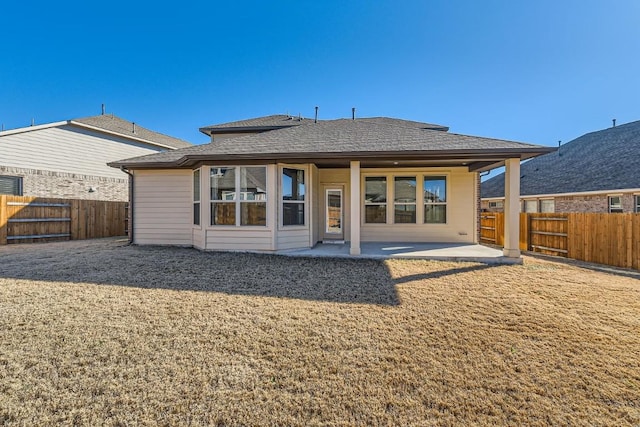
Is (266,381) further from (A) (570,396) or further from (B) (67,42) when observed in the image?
(B) (67,42)

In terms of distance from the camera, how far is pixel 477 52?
1224 centimetres

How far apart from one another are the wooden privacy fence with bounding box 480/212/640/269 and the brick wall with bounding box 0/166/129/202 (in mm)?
19179

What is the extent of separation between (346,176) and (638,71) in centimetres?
1584

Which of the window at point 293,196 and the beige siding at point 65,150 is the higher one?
the beige siding at point 65,150

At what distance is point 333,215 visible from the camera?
10.6 m

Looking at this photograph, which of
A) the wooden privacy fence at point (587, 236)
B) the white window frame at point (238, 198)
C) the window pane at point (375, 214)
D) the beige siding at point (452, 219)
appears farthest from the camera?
the window pane at point (375, 214)

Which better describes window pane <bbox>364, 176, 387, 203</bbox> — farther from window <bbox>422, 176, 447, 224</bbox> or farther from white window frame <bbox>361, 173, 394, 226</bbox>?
window <bbox>422, 176, 447, 224</bbox>

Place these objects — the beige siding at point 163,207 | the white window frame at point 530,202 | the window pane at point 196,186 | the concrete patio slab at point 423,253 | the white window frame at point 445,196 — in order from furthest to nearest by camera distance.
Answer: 1. the white window frame at point 530,202
2. the white window frame at point 445,196
3. the beige siding at point 163,207
4. the window pane at point 196,186
5. the concrete patio slab at point 423,253

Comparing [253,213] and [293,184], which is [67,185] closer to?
[253,213]

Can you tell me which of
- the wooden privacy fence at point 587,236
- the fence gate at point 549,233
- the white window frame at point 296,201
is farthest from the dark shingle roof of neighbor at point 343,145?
the fence gate at point 549,233

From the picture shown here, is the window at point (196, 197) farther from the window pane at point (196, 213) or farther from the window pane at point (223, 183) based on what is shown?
the window pane at point (223, 183)

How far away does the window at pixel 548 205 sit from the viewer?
52.2 feet

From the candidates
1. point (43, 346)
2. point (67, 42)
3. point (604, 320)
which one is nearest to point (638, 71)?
point (604, 320)

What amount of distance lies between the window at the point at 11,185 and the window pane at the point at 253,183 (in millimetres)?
11359
